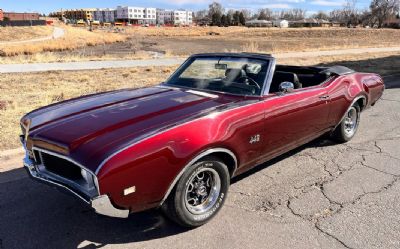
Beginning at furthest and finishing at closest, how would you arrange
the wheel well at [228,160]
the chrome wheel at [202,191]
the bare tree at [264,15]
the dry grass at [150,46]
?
1. the bare tree at [264,15]
2. the dry grass at [150,46]
3. the wheel well at [228,160]
4. the chrome wheel at [202,191]

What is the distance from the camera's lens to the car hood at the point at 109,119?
3117mm

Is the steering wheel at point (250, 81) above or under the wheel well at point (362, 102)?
above

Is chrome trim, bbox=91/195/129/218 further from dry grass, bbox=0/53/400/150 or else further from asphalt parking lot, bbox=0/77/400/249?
dry grass, bbox=0/53/400/150

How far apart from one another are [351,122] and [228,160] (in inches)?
119

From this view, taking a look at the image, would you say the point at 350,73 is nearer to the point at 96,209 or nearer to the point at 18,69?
the point at 96,209

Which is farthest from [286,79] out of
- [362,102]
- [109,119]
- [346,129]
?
[109,119]

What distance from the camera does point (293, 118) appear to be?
177 inches

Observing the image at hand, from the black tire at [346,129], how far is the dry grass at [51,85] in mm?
4655

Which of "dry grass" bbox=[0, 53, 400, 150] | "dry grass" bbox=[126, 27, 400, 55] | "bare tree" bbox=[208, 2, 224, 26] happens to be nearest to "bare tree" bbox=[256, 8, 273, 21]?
"bare tree" bbox=[208, 2, 224, 26]

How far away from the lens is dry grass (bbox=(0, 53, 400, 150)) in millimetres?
7025

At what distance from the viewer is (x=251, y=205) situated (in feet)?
13.1

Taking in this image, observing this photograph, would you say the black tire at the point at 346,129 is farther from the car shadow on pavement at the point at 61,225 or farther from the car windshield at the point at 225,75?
the car shadow on pavement at the point at 61,225

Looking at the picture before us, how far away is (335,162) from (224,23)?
144m

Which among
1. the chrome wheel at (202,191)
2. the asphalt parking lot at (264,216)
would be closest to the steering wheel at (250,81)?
the asphalt parking lot at (264,216)
